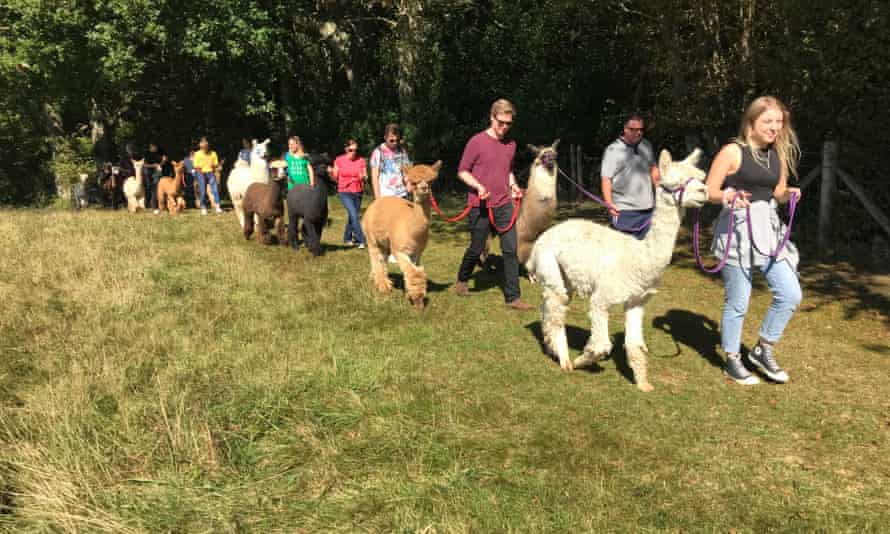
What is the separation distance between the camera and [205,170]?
15.1 m

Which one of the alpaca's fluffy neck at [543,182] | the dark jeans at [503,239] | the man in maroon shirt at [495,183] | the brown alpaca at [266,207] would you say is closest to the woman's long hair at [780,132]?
the man in maroon shirt at [495,183]

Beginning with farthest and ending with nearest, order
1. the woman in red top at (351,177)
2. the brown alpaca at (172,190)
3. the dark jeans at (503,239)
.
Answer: the brown alpaca at (172,190)
the woman in red top at (351,177)
the dark jeans at (503,239)

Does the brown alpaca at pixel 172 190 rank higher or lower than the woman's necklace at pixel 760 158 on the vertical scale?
higher

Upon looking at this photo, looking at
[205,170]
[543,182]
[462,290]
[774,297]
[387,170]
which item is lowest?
[462,290]

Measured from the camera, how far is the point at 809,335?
245 inches

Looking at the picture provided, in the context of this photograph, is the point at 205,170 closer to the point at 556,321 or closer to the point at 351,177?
the point at 351,177

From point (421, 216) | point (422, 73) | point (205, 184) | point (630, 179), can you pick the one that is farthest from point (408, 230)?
point (422, 73)

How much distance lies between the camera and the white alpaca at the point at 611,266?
14.6ft

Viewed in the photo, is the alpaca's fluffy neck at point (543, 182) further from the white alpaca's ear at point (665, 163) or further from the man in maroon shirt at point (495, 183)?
the white alpaca's ear at point (665, 163)

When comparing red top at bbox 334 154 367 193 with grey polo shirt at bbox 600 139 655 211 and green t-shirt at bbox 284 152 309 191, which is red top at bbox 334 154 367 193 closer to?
green t-shirt at bbox 284 152 309 191

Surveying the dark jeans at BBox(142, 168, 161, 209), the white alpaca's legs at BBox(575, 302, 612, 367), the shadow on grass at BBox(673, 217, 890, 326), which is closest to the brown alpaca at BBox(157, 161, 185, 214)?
the dark jeans at BBox(142, 168, 161, 209)

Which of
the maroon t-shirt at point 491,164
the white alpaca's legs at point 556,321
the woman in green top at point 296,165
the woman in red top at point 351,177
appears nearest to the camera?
the white alpaca's legs at point 556,321

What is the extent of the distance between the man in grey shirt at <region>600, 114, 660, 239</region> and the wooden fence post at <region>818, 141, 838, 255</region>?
5.16m

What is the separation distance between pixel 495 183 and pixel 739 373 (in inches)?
126
